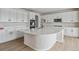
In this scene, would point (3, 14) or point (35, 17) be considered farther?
point (35, 17)

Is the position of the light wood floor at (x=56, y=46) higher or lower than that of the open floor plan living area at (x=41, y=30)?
lower

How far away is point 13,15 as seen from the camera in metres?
1.23

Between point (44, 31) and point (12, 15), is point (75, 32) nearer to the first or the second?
point (44, 31)

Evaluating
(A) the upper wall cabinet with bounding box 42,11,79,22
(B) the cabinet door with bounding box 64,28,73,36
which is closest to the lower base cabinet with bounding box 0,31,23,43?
(A) the upper wall cabinet with bounding box 42,11,79,22

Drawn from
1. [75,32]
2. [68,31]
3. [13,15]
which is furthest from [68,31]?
[13,15]

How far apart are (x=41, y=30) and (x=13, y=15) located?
1.67 ft

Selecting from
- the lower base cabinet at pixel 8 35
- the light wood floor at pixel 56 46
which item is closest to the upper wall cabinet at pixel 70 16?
the light wood floor at pixel 56 46

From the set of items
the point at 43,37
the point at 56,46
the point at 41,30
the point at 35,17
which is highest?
the point at 35,17

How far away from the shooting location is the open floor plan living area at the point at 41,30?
3.97ft

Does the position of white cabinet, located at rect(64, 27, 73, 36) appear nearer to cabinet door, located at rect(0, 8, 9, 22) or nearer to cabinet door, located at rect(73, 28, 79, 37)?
cabinet door, located at rect(73, 28, 79, 37)

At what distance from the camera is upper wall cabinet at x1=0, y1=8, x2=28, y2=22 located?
3.90 feet

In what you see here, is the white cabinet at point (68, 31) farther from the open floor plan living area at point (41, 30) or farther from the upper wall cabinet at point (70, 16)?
the upper wall cabinet at point (70, 16)
